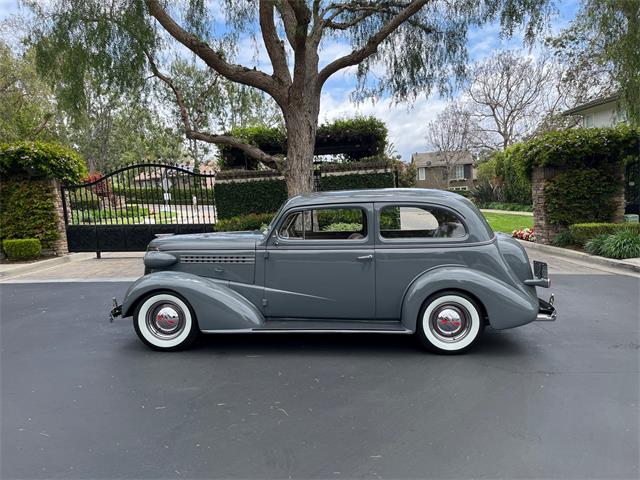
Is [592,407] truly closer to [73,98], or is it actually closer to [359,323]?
[359,323]

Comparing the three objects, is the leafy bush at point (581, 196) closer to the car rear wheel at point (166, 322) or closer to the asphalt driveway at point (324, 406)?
the asphalt driveway at point (324, 406)

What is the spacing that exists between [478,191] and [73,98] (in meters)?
25.0

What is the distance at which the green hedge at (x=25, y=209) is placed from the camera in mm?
10102

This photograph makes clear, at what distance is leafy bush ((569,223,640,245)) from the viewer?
28.1 feet

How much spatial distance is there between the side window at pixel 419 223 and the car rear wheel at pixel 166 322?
7.14ft

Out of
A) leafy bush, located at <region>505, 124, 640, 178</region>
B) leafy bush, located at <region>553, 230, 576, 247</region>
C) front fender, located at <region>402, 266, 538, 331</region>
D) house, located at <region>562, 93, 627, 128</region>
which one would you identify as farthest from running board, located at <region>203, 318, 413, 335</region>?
house, located at <region>562, 93, 627, 128</region>

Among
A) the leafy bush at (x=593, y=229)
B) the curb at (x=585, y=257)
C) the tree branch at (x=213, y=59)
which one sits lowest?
the curb at (x=585, y=257)

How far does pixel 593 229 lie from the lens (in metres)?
8.80

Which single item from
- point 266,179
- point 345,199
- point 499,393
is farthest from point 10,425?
point 266,179

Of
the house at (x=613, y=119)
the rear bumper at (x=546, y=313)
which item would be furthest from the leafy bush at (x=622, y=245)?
the rear bumper at (x=546, y=313)

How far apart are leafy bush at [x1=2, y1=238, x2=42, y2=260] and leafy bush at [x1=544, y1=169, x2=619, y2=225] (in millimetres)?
12828

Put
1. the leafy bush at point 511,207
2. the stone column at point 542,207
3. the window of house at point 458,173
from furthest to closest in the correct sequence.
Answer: the window of house at point 458,173, the leafy bush at point 511,207, the stone column at point 542,207

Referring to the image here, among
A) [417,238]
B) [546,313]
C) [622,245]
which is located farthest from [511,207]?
[417,238]

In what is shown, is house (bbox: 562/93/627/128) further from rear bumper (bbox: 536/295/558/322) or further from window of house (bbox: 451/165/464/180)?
window of house (bbox: 451/165/464/180)
